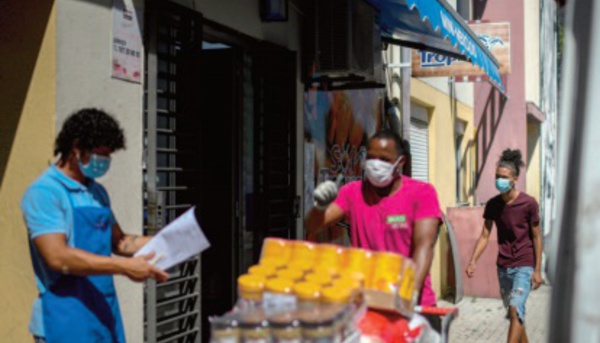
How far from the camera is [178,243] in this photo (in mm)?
3760

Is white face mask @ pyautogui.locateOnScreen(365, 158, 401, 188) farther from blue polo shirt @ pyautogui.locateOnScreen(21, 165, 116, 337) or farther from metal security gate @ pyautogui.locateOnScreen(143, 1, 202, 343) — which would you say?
metal security gate @ pyautogui.locateOnScreen(143, 1, 202, 343)

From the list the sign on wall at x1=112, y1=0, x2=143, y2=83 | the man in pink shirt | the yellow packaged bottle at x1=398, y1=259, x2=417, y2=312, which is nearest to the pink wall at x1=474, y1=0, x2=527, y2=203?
the sign on wall at x1=112, y1=0, x2=143, y2=83

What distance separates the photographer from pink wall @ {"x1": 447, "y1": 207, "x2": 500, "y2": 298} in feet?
42.1

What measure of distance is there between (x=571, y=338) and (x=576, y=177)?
1.60 ft

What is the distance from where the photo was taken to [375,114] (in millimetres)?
11109

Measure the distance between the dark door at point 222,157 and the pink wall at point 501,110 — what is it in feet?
34.1

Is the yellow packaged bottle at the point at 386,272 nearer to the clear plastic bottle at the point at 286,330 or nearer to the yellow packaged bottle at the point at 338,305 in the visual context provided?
the yellow packaged bottle at the point at 338,305

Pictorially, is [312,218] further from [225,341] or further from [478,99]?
[478,99]

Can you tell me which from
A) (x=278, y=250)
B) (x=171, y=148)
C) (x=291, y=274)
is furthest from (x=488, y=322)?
(x=291, y=274)

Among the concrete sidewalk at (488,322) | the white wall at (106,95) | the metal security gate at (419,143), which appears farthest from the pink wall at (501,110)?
the white wall at (106,95)

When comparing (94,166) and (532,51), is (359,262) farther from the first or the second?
(532,51)

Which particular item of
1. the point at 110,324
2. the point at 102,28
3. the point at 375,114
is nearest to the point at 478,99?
the point at 375,114

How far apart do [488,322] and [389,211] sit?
684cm

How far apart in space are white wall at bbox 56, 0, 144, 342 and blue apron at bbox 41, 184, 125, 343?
103cm
